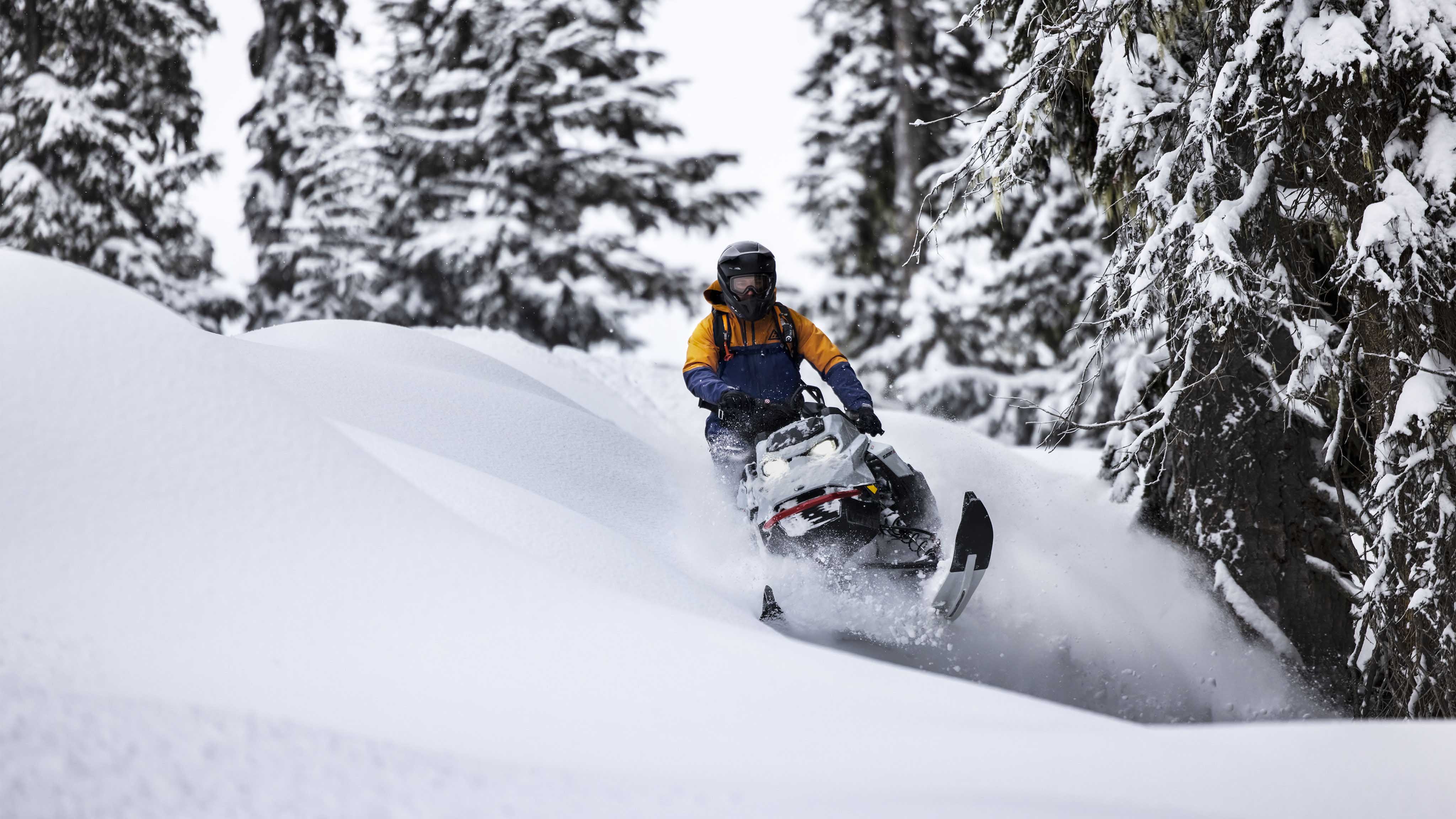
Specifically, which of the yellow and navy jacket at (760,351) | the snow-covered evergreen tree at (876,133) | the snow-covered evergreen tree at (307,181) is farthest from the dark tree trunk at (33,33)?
the yellow and navy jacket at (760,351)

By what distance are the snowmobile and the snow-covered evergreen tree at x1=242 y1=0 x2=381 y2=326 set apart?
1741 centimetres

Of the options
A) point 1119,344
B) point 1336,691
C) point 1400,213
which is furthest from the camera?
point 1119,344

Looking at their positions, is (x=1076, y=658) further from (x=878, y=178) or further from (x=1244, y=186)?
(x=878, y=178)

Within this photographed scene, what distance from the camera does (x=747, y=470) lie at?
5832 millimetres

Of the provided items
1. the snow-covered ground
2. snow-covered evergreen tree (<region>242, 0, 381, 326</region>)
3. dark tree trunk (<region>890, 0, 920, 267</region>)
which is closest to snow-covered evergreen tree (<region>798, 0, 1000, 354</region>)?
dark tree trunk (<region>890, 0, 920, 267</region>)

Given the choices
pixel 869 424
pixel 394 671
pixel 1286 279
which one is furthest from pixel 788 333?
pixel 394 671

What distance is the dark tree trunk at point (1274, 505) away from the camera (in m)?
5.55

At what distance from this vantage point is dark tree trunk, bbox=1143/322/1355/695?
219 inches

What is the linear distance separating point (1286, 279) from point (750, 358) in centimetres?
309

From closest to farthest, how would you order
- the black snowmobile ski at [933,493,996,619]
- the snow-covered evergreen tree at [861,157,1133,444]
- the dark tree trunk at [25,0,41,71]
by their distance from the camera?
the black snowmobile ski at [933,493,996,619]
the snow-covered evergreen tree at [861,157,1133,444]
the dark tree trunk at [25,0,41,71]

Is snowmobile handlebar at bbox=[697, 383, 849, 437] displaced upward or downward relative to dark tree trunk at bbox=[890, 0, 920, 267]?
downward

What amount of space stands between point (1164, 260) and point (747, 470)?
7.94 feet

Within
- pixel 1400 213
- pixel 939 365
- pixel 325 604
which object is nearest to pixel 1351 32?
pixel 1400 213

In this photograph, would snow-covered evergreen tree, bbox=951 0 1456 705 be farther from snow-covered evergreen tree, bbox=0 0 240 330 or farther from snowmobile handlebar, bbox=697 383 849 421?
snow-covered evergreen tree, bbox=0 0 240 330
